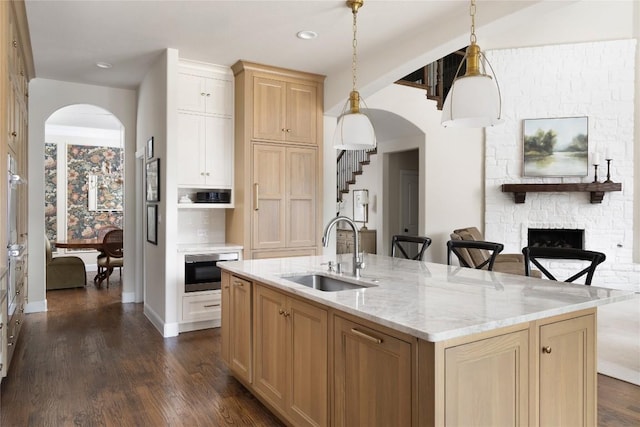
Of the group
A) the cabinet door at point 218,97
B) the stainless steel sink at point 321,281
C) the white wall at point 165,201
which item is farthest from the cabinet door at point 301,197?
the stainless steel sink at point 321,281

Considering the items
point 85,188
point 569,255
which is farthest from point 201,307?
point 85,188

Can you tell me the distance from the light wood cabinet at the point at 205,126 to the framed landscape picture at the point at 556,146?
4503mm

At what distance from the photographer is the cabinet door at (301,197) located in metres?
5.07

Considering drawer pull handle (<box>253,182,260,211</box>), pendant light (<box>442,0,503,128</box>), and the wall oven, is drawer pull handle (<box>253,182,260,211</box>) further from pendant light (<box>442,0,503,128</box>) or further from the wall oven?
pendant light (<box>442,0,503,128</box>)

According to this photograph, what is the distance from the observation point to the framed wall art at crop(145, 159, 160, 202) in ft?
15.4

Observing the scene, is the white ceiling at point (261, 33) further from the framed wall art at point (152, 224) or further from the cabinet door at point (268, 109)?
the framed wall art at point (152, 224)

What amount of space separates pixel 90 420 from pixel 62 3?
9.74 feet

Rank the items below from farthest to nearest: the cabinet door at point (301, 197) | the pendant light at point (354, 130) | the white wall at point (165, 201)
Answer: the cabinet door at point (301, 197) < the white wall at point (165, 201) < the pendant light at point (354, 130)

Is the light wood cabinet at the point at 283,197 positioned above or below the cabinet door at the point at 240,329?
above

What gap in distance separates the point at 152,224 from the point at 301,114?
2088 millimetres

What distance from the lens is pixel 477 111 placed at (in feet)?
6.96

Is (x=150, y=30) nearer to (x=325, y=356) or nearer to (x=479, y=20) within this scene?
(x=479, y=20)

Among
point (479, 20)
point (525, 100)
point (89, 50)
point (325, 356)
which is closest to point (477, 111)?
point (325, 356)

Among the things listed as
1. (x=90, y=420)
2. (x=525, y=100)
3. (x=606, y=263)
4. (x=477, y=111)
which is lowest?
(x=90, y=420)
